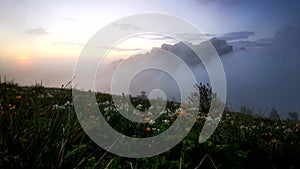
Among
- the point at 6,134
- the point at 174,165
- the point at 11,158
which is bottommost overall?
the point at 174,165

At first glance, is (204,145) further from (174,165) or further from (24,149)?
(24,149)

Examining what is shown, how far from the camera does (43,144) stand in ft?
7.55

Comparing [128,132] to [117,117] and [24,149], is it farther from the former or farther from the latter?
[24,149]

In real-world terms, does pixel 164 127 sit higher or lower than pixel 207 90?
lower

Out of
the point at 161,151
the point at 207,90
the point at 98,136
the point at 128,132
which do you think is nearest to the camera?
the point at 161,151

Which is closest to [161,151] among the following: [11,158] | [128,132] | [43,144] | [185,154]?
[185,154]

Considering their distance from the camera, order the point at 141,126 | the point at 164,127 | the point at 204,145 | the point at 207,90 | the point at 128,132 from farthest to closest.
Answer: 1. the point at 207,90
2. the point at 141,126
3. the point at 128,132
4. the point at 164,127
5. the point at 204,145

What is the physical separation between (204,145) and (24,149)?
2128mm

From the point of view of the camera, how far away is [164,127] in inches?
182

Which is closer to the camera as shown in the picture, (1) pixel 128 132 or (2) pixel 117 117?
(1) pixel 128 132

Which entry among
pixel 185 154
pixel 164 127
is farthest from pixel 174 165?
pixel 164 127

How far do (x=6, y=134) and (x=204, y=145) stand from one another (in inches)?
86.8

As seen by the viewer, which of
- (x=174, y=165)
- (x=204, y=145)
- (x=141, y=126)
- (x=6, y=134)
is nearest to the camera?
(x=6, y=134)

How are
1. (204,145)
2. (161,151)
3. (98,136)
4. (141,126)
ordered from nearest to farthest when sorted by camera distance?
(204,145) < (161,151) < (98,136) < (141,126)
